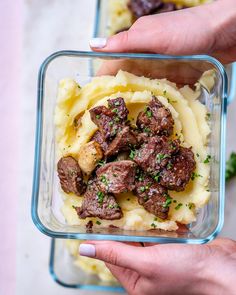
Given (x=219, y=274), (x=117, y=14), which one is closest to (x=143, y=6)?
(x=117, y=14)

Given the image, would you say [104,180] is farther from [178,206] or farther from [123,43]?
[123,43]

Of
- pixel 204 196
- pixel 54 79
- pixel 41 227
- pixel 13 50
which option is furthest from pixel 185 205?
pixel 13 50

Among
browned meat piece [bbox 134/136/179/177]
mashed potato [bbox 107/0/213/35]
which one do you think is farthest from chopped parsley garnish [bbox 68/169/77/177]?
mashed potato [bbox 107/0/213/35]

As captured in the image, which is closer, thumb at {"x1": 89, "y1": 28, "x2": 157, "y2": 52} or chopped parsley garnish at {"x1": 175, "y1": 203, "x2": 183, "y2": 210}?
chopped parsley garnish at {"x1": 175, "y1": 203, "x2": 183, "y2": 210}

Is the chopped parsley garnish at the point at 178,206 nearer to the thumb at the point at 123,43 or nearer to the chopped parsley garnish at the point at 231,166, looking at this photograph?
the thumb at the point at 123,43

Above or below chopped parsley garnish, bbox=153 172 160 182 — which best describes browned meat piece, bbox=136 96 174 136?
above

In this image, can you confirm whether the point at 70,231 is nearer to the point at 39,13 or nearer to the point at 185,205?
the point at 185,205

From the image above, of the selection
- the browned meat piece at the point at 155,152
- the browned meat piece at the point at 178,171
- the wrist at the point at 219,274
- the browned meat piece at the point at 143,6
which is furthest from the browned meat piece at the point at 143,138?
the browned meat piece at the point at 143,6

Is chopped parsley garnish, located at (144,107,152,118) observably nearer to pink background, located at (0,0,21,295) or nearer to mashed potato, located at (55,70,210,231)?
mashed potato, located at (55,70,210,231)
